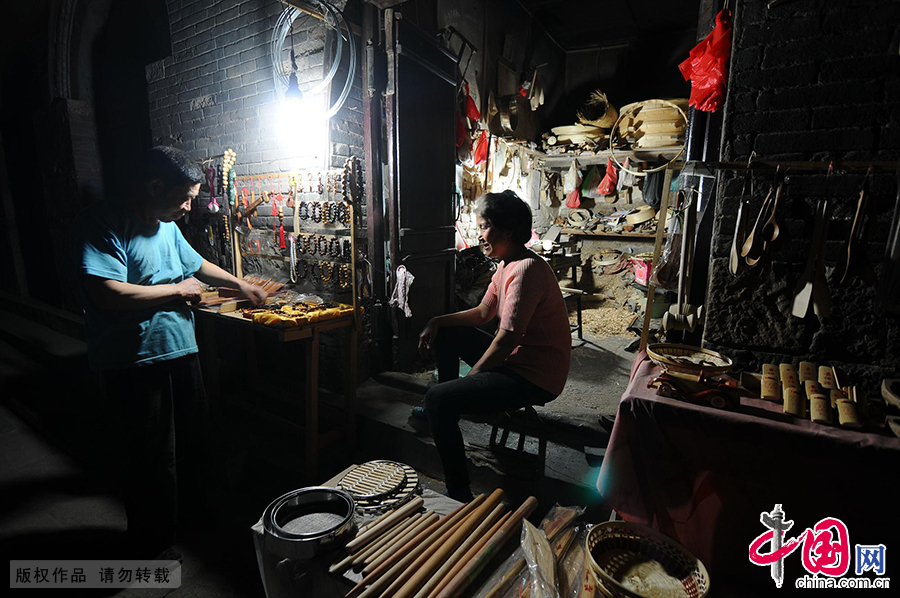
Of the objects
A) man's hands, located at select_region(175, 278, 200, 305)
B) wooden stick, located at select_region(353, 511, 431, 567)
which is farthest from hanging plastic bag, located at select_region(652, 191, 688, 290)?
man's hands, located at select_region(175, 278, 200, 305)

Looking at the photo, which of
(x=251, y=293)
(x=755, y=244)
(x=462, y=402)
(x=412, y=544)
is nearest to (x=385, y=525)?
(x=412, y=544)

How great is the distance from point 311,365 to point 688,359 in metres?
2.63

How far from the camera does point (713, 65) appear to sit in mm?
2576

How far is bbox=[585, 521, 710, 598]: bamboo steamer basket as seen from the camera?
147 cm

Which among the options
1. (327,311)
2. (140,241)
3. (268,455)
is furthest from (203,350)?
(140,241)

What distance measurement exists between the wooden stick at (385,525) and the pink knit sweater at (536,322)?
3.76 ft

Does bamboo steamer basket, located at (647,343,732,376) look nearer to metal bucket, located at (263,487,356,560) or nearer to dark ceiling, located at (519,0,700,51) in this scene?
metal bucket, located at (263,487,356,560)

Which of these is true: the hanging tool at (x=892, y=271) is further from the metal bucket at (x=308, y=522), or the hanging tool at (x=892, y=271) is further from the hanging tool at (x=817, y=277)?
the metal bucket at (x=308, y=522)

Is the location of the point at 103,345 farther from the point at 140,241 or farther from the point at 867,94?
the point at 867,94

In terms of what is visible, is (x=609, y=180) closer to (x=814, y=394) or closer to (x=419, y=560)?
(x=814, y=394)

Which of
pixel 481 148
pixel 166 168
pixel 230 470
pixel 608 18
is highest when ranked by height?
pixel 608 18

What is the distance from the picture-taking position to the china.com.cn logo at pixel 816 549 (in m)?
1.77

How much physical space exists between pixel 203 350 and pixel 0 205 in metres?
7.15

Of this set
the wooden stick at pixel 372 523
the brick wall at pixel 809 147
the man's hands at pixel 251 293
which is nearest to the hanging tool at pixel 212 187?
the man's hands at pixel 251 293
